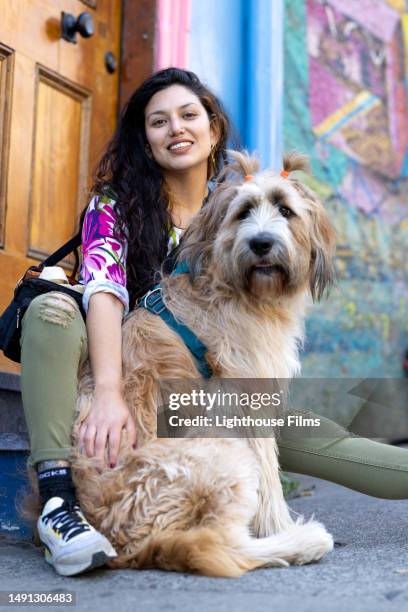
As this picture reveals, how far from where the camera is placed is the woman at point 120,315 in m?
2.54

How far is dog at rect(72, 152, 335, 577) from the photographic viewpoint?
243 cm

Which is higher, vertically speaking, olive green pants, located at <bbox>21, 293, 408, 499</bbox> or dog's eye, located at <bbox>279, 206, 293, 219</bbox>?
dog's eye, located at <bbox>279, 206, 293, 219</bbox>

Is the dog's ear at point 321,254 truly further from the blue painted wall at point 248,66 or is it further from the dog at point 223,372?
the blue painted wall at point 248,66

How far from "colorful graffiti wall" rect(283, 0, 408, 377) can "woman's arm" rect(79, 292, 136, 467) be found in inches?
129

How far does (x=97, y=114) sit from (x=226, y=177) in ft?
5.31

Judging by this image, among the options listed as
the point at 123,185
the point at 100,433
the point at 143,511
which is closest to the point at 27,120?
the point at 123,185

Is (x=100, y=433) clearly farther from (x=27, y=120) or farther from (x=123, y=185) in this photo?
(x=27, y=120)

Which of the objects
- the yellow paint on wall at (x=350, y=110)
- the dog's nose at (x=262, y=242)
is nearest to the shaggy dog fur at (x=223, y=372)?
the dog's nose at (x=262, y=242)

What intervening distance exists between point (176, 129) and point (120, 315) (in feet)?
3.04

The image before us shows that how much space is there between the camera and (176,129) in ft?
10.8

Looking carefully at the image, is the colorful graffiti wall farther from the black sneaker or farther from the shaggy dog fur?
the black sneaker

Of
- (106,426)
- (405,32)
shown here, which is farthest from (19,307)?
(405,32)

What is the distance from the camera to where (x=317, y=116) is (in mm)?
6078

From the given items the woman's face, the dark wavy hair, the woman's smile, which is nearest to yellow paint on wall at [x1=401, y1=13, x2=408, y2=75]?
the dark wavy hair
